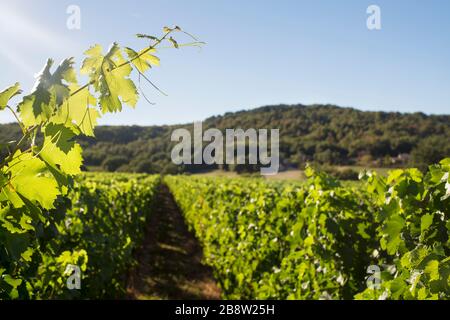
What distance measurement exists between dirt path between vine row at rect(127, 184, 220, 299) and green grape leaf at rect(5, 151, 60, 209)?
7.80 meters

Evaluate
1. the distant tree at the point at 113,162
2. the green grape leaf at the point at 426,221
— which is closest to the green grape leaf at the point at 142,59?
the green grape leaf at the point at 426,221

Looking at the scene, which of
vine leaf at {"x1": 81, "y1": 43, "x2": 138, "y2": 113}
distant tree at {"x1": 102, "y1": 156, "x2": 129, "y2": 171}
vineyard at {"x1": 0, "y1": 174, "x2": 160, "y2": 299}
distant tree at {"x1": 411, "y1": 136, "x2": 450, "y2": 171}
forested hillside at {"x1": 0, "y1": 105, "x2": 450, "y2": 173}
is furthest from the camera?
distant tree at {"x1": 102, "y1": 156, "x2": 129, "y2": 171}

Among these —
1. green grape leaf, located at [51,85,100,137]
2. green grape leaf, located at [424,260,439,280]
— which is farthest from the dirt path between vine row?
green grape leaf, located at [51,85,100,137]

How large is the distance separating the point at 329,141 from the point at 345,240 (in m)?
87.8

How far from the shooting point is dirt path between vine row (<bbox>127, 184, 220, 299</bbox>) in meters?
9.17

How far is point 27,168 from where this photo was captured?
136 cm

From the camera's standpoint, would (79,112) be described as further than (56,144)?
Yes

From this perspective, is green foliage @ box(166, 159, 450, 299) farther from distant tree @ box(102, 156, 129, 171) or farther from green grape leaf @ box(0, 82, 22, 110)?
distant tree @ box(102, 156, 129, 171)

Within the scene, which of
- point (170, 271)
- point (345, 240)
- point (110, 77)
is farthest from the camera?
point (170, 271)

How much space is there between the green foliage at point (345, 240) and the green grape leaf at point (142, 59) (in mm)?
1608

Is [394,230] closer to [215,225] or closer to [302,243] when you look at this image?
[302,243]

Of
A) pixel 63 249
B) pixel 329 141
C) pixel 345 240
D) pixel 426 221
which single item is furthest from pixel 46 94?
pixel 329 141

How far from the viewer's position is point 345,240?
13.8 ft
